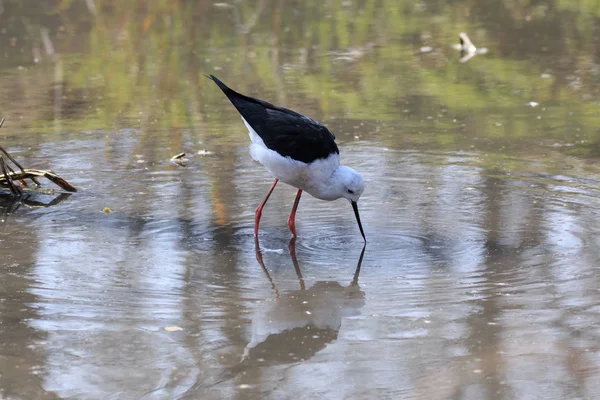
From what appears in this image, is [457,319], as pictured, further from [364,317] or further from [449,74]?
[449,74]

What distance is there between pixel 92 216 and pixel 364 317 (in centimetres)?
286

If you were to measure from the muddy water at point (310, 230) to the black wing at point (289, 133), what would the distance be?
1.98 ft

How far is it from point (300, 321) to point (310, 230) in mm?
1803

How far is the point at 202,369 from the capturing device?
4770 millimetres

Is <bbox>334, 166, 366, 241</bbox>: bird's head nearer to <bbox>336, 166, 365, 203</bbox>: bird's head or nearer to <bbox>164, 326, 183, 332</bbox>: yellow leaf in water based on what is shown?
<bbox>336, 166, 365, 203</bbox>: bird's head

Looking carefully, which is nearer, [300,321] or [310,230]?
[300,321]

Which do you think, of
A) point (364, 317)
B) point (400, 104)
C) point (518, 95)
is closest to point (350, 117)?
point (400, 104)

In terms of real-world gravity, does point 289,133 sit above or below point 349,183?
above

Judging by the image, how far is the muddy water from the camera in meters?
4.80

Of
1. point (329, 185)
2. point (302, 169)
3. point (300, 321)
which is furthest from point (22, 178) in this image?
point (300, 321)

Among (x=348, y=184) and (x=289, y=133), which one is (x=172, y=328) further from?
(x=289, y=133)

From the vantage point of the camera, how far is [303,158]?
274 inches

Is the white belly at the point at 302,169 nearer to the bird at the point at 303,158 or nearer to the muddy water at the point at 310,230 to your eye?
the bird at the point at 303,158

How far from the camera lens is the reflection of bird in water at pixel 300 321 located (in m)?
4.98
